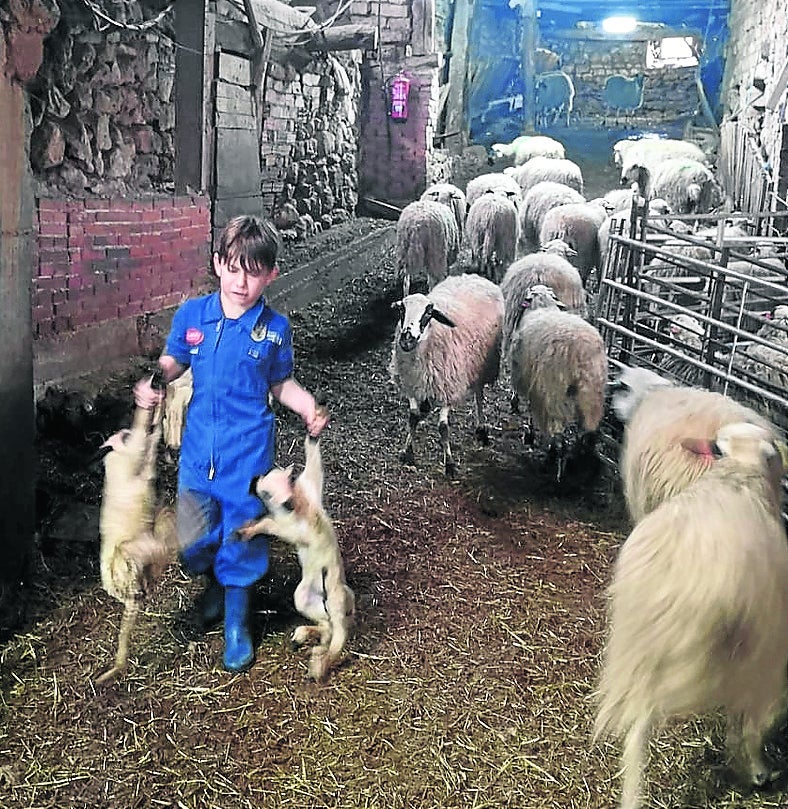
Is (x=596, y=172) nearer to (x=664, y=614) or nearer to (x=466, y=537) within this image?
(x=466, y=537)

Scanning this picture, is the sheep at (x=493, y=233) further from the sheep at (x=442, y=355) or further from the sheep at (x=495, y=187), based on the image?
the sheep at (x=442, y=355)

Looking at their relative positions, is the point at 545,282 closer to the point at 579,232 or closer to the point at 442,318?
the point at 442,318

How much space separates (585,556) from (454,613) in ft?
2.79

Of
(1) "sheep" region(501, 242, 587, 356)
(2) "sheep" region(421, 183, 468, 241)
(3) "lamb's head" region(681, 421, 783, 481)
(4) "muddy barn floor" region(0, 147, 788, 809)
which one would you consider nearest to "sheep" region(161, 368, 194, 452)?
(4) "muddy barn floor" region(0, 147, 788, 809)

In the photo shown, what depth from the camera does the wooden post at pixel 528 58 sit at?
68.0 feet

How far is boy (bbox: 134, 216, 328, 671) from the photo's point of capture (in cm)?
274

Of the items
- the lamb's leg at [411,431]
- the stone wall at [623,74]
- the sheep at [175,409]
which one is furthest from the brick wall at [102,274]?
the stone wall at [623,74]

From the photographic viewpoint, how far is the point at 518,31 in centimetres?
2102

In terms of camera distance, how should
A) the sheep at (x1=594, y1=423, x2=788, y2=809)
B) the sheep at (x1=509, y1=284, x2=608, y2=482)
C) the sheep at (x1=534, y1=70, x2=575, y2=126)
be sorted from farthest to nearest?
the sheep at (x1=534, y1=70, x2=575, y2=126) → the sheep at (x1=509, y1=284, x2=608, y2=482) → the sheep at (x1=594, y1=423, x2=788, y2=809)

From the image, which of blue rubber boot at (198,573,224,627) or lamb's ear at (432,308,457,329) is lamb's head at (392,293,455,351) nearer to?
lamb's ear at (432,308,457,329)

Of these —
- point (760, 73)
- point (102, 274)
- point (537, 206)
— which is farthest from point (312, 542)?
point (760, 73)

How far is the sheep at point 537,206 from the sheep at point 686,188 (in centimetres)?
215

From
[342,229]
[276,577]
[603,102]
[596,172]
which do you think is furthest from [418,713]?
[603,102]

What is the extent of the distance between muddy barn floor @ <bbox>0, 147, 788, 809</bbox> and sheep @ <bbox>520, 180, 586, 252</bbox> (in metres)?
6.89
